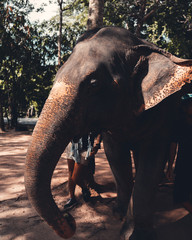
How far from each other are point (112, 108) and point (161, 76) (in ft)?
1.48

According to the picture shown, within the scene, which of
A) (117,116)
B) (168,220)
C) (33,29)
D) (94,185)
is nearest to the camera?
(117,116)

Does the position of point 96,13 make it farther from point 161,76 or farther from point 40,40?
point 40,40

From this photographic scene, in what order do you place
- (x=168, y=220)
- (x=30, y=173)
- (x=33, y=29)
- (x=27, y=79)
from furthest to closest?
(x=33, y=29) → (x=27, y=79) → (x=168, y=220) → (x=30, y=173)

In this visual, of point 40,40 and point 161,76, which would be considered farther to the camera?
point 40,40

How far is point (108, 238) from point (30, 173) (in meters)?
1.35

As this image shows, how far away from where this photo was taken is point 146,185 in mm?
2328

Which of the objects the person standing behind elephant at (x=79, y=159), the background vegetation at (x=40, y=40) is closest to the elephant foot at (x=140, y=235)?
the person standing behind elephant at (x=79, y=159)

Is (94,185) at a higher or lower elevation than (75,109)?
lower

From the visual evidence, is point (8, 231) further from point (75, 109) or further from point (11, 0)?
point (11, 0)

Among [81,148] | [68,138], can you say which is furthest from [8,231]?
[68,138]

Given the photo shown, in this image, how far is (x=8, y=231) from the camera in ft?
8.41

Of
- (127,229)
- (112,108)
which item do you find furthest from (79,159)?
(112,108)

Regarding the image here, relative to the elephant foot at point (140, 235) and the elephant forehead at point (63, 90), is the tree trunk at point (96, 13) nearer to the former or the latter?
the elephant forehead at point (63, 90)

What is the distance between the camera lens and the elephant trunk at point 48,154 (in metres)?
1.63
